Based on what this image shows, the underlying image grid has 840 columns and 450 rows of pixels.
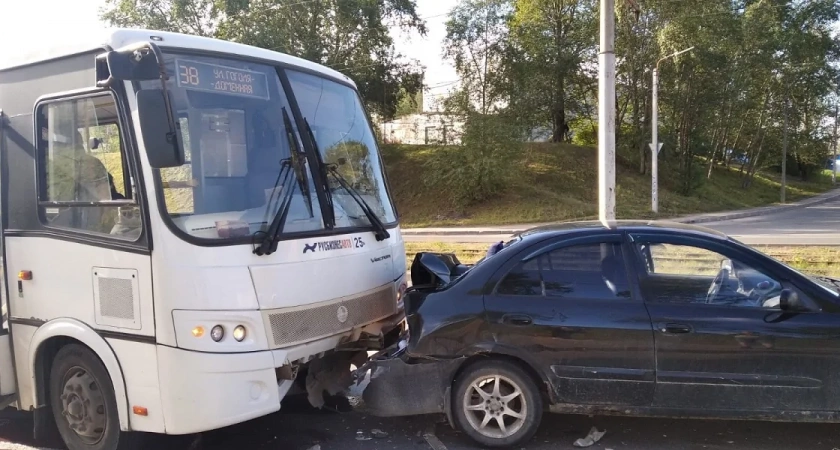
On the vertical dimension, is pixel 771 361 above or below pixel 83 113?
below

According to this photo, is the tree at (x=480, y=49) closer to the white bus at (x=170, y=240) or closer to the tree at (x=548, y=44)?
the tree at (x=548, y=44)

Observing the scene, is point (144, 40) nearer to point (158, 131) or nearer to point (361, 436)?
point (158, 131)

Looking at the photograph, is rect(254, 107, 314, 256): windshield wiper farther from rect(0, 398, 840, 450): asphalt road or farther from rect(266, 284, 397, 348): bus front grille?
rect(0, 398, 840, 450): asphalt road

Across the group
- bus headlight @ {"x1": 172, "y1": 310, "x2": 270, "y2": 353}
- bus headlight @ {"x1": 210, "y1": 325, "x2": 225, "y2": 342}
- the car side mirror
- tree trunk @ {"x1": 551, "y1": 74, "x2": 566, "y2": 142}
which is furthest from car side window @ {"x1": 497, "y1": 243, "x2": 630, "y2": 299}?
tree trunk @ {"x1": 551, "y1": 74, "x2": 566, "y2": 142}

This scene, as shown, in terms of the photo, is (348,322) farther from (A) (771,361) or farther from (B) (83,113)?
(A) (771,361)

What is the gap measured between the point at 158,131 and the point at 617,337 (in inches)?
127

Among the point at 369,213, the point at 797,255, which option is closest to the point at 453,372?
the point at 369,213

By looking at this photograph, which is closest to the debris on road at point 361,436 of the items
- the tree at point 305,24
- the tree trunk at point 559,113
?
the tree at point 305,24

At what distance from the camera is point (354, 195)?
500cm

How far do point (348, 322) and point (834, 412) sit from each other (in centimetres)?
334

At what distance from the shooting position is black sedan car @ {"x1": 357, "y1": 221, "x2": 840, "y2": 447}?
4.22m

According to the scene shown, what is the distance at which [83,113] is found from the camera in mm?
4254

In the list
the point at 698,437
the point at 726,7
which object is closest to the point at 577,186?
the point at 726,7

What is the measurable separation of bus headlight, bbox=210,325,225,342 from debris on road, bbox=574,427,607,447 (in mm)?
2610
